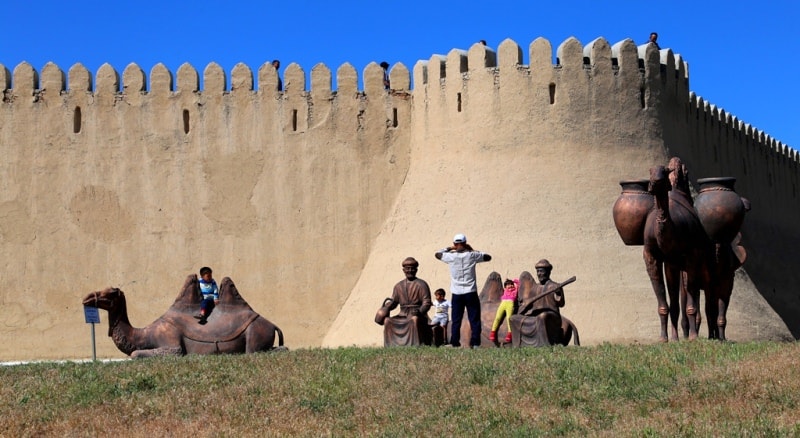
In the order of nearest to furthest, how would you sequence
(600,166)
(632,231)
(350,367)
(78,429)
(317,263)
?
(78,429) < (350,367) < (632,231) < (600,166) < (317,263)

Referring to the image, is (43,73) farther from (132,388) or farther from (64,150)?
(132,388)

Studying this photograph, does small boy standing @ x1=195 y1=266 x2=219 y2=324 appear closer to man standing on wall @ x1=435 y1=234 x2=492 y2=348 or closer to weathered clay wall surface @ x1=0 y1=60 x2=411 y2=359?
man standing on wall @ x1=435 y1=234 x2=492 y2=348

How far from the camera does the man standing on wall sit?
13.0 meters

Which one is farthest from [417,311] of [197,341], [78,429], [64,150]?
[64,150]

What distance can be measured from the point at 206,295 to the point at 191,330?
0.60 metres

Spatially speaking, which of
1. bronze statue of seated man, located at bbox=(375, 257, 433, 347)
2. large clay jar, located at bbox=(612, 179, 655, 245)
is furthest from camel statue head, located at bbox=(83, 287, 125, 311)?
large clay jar, located at bbox=(612, 179, 655, 245)

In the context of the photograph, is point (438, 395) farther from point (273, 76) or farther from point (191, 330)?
point (273, 76)

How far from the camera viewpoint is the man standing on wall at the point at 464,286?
12992 mm

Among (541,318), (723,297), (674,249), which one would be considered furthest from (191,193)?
(674,249)

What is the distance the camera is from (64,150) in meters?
20.1

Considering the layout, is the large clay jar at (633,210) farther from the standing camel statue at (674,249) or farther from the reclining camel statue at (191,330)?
the reclining camel statue at (191,330)

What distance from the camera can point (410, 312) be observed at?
46.9 feet

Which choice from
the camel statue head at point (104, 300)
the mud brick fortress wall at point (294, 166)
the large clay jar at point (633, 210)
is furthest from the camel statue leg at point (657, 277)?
the mud brick fortress wall at point (294, 166)

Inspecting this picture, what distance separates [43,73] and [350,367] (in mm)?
11429
